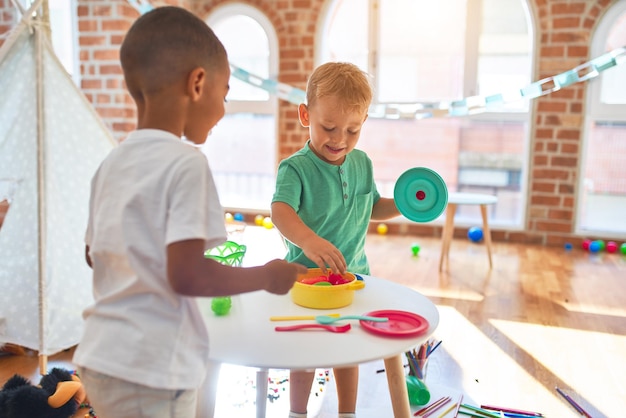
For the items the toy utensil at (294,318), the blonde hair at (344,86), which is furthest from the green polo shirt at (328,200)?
the toy utensil at (294,318)

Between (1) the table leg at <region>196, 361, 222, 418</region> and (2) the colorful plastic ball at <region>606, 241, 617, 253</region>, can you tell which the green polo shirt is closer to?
(1) the table leg at <region>196, 361, 222, 418</region>

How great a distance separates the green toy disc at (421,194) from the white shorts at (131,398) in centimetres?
62

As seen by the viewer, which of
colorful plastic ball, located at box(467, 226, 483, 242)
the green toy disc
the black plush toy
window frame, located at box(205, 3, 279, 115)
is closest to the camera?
the green toy disc

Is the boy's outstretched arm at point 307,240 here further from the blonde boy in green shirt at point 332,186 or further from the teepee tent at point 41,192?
the teepee tent at point 41,192

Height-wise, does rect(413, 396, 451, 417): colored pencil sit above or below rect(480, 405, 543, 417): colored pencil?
above

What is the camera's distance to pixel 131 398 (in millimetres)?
790

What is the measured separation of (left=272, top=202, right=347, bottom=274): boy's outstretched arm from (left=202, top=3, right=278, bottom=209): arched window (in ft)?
10.6

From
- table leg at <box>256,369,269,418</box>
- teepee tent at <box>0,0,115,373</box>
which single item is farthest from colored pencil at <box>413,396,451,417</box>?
teepee tent at <box>0,0,115,373</box>

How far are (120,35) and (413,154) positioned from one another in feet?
7.17

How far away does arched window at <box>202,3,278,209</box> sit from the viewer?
14.5ft

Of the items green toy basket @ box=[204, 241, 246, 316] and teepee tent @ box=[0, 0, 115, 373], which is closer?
green toy basket @ box=[204, 241, 246, 316]

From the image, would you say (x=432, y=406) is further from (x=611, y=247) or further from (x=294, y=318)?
(x=611, y=247)

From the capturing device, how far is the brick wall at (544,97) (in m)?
3.65

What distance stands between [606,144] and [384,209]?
10.1ft
